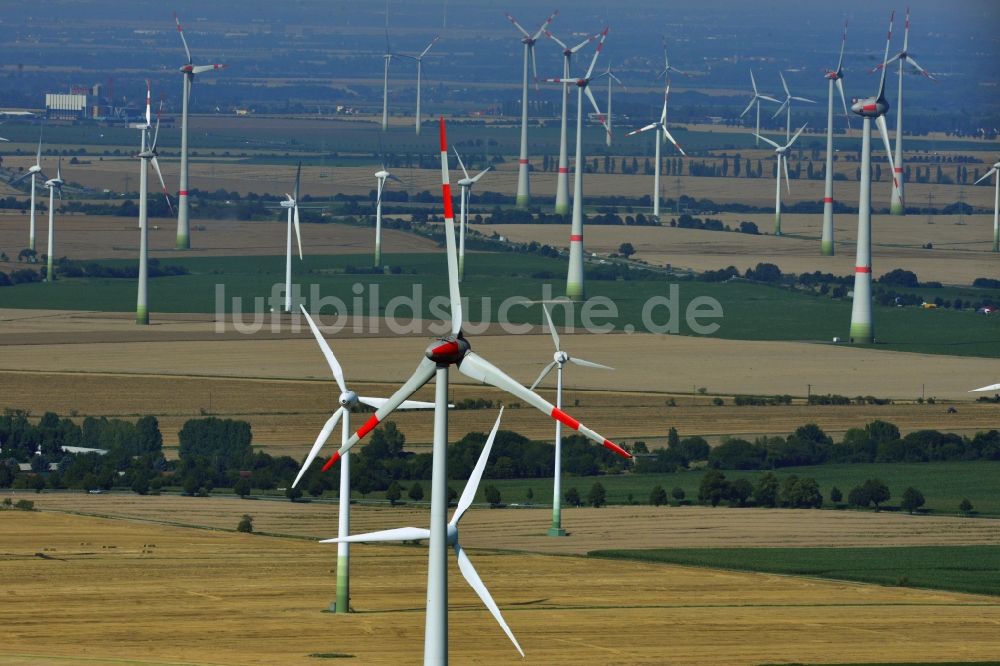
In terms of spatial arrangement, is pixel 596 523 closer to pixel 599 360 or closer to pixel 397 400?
pixel 397 400

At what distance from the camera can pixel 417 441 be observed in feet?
334

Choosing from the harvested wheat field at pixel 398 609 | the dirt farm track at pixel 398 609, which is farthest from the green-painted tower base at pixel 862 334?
the dirt farm track at pixel 398 609

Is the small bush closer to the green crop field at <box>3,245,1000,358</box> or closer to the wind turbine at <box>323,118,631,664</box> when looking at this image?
the wind turbine at <box>323,118,631,664</box>

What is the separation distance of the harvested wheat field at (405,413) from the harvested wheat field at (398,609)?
25291mm

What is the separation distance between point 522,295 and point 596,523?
8044 centimetres

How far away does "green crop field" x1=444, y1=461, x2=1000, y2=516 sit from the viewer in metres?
89.8

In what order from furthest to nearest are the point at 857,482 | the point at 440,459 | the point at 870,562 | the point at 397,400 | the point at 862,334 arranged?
the point at 862,334 < the point at 857,482 < the point at 870,562 < the point at 397,400 < the point at 440,459

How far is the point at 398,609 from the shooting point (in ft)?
208

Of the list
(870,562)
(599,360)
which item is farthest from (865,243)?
(870,562)

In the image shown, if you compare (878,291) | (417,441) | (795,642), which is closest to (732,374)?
(417,441)

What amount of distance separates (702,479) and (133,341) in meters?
51.5

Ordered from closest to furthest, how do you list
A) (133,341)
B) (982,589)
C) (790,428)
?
(982,589) → (790,428) → (133,341)

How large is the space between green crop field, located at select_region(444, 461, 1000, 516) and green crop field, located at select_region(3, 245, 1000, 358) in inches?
1490

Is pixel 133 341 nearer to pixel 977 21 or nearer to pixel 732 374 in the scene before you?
pixel 732 374
